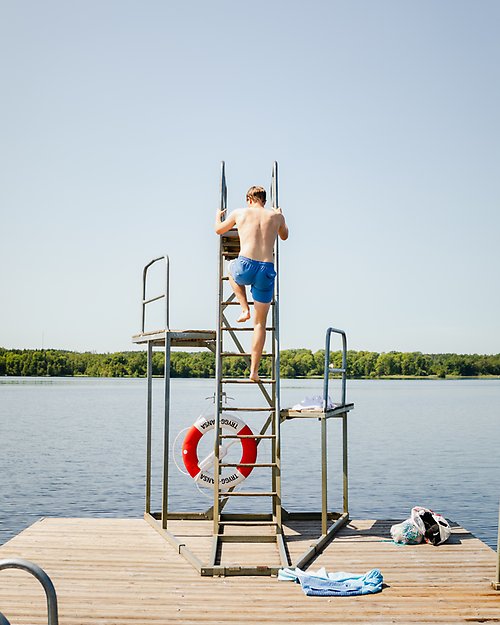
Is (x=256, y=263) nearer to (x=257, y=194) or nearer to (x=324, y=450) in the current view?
(x=257, y=194)

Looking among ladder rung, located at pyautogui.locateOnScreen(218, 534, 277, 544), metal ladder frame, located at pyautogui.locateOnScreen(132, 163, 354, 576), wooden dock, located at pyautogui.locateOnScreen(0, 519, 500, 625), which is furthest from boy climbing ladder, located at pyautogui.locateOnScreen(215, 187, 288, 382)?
wooden dock, located at pyautogui.locateOnScreen(0, 519, 500, 625)

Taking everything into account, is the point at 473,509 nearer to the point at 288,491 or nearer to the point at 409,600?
the point at 288,491

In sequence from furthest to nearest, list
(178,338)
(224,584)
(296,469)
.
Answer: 1. (296,469)
2. (178,338)
3. (224,584)

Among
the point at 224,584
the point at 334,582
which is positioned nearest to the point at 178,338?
the point at 224,584

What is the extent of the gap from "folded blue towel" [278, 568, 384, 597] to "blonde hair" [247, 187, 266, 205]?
319cm

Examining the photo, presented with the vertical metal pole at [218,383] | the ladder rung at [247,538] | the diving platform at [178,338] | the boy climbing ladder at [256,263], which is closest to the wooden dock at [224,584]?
the ladder rung at [247,538]

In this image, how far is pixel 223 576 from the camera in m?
6.39

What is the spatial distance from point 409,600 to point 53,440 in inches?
893

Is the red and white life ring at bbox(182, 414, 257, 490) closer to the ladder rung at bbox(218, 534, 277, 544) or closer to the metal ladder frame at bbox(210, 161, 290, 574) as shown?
the metal ladder frame at bbox(210, 161, 290, 574)

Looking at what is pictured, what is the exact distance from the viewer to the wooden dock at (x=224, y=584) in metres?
5.43

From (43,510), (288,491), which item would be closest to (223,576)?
(43,510)

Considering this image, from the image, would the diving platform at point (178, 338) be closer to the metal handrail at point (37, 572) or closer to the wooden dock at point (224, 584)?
the wooden dock at point (224, 584)

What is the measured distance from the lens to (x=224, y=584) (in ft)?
20.2

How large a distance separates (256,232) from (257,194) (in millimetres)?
410
